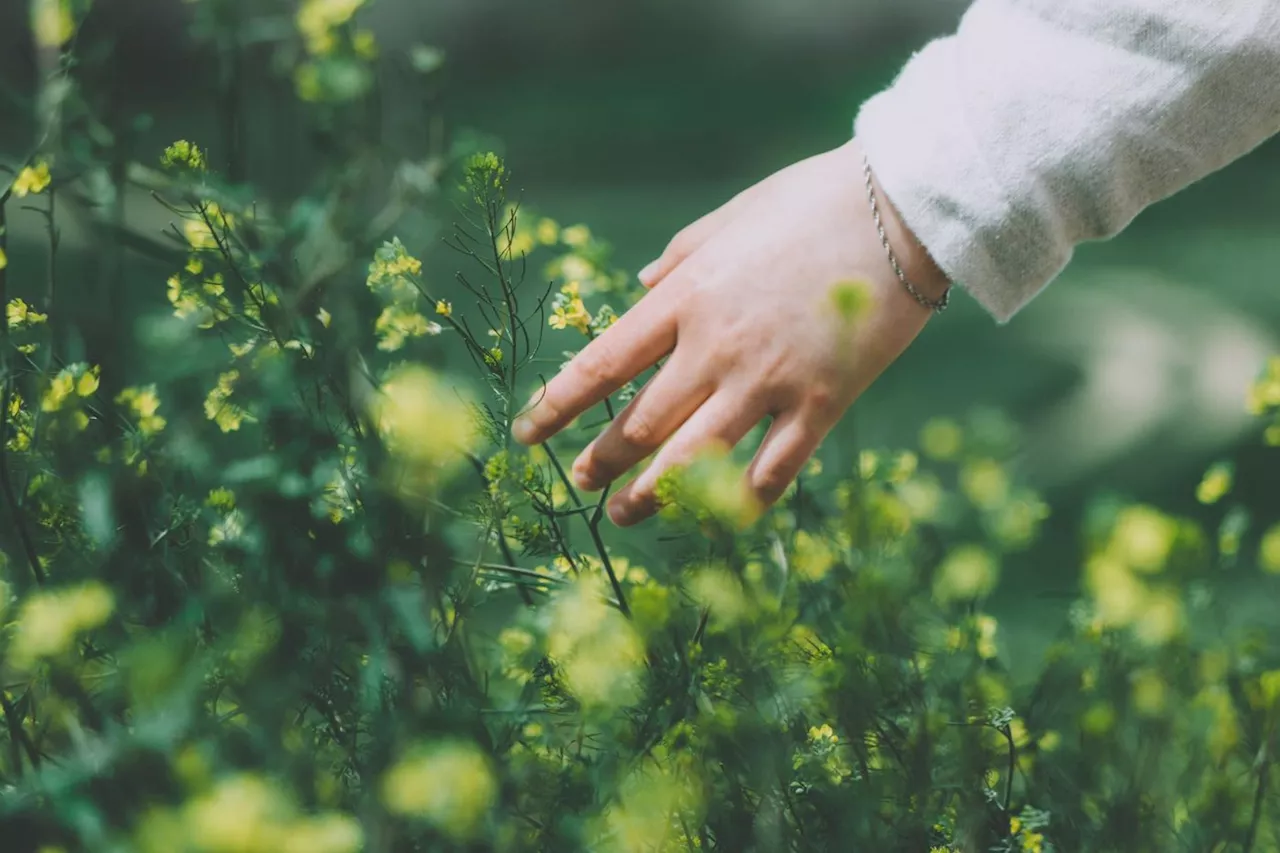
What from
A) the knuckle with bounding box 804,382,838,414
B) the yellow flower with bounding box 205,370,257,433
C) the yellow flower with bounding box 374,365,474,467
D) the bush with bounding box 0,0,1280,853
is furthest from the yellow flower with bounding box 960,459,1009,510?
the yellow flower with bounding box 205,370,257,433

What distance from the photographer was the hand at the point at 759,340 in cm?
85

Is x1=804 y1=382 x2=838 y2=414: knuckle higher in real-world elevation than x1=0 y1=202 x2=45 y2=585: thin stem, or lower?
lower

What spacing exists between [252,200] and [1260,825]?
0.79 m

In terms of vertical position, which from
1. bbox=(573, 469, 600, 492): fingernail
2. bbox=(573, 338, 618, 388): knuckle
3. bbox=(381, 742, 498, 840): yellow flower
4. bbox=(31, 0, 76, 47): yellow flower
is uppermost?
bbox=(31, 0, 76, 47): yellow flower

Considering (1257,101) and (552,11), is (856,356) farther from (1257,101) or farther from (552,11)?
(552,11)

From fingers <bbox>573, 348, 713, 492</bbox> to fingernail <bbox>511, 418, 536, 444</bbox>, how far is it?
0.18 feet

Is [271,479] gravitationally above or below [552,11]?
below

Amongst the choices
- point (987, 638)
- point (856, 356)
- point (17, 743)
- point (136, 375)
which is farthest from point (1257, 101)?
point (17, 743)

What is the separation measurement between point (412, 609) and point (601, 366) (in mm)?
291

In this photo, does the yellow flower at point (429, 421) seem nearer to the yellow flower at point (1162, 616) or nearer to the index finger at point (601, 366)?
the index finger at point (601, 366)

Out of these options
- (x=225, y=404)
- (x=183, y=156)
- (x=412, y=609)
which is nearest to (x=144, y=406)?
(x=225, y=404)

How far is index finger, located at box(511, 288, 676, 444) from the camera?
89cm

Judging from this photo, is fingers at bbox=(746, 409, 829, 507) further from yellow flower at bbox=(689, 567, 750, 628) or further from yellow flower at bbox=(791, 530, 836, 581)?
yellow flower at bbox=(689, 567, 750, 628)

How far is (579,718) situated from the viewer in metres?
0.76
